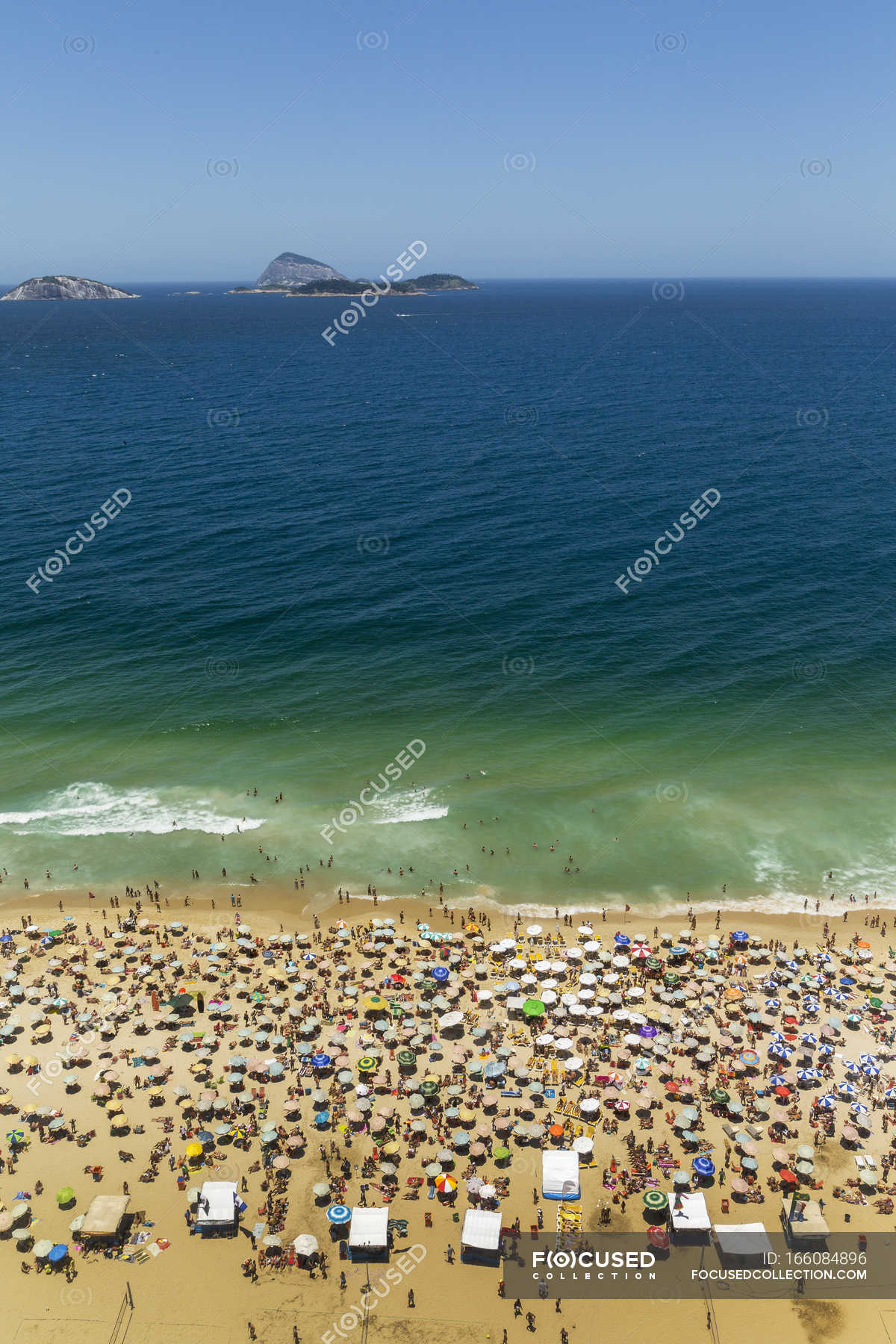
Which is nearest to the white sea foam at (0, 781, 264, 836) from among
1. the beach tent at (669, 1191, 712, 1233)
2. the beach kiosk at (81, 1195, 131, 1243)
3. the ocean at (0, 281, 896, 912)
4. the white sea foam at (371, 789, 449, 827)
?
the ocean at (0, 281, 896, 912)

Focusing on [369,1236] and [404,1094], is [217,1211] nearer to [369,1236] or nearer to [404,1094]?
[369,1236]

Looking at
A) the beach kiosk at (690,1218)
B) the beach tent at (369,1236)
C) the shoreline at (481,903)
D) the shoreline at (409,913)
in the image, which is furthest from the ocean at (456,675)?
the beach tent at (369,1236)

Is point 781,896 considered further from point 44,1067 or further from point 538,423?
point 538,423

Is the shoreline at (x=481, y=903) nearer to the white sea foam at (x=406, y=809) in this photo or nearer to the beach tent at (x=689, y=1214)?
the white sea foam at (x=406, y=809)

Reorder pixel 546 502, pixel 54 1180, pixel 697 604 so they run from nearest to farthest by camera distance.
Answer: pixel 54 1180 → pixel 697 604 → pixel 546 502

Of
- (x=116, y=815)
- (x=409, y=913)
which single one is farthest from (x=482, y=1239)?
(x=116, y=815)

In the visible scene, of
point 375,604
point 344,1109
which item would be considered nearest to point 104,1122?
point 344,1109

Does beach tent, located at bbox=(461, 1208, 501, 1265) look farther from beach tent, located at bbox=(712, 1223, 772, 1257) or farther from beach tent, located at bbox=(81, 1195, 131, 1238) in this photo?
beach tent, located at bbox=(81, 1195, 131, 1238)

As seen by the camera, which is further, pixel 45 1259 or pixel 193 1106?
pixel 193 1106
